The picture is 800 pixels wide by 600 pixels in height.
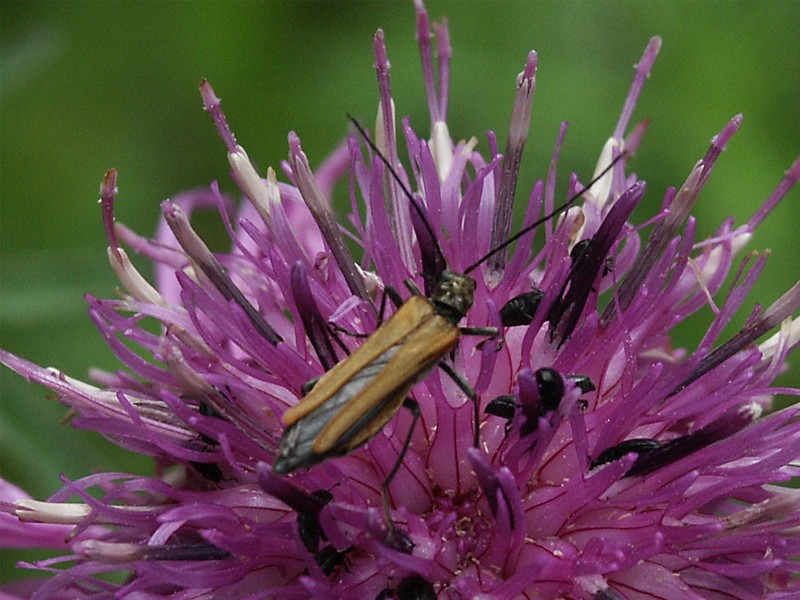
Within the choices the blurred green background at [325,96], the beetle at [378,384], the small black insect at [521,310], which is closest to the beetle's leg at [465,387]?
the beetle at [378,384]

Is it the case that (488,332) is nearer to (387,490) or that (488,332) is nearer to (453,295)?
(453,295)

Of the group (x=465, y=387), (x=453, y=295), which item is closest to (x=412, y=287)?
(x=453, y=295)

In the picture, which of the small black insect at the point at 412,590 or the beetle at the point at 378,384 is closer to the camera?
the beetle at the point at 378,384

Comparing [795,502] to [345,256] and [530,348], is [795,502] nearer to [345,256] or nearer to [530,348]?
[530,348]

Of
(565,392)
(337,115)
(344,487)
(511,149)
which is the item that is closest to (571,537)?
(565,392)

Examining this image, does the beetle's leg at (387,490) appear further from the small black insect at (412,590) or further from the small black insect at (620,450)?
the small black insect at (620,450)

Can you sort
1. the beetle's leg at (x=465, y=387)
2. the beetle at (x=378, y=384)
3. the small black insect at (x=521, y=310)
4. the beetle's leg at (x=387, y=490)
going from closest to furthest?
the beetle at (x=378, y=384)
the beetle's leg at (x=387, y=490)
the beetle's leg at (x=465, y=387)
the small black insect at (x=521, y=310)

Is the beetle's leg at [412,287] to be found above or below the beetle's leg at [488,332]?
above

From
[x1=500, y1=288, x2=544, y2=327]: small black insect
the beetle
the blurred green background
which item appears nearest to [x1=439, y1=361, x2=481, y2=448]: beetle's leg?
the beetle
